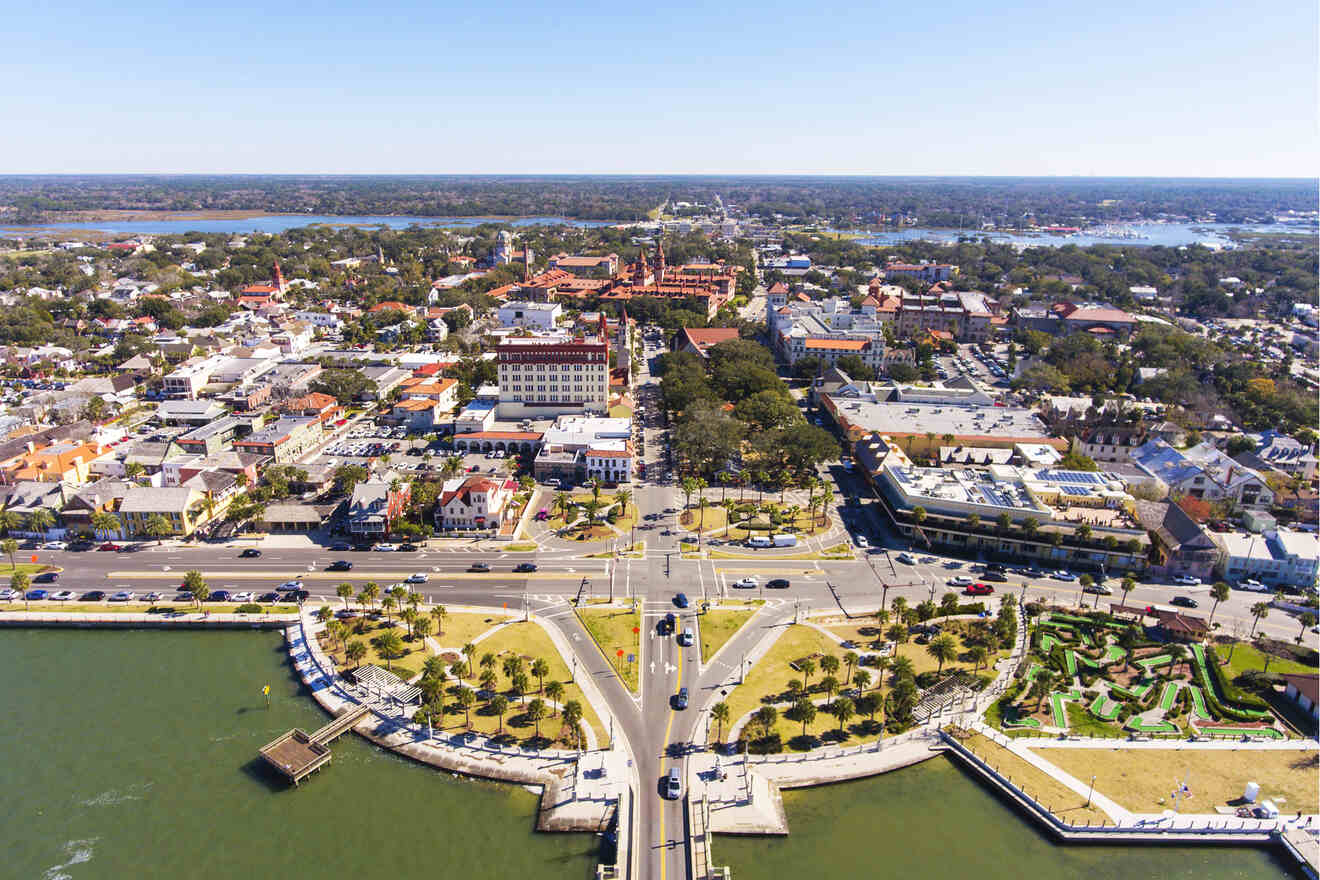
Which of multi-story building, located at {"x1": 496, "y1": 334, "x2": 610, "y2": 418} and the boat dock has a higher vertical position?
multi-story building, located at {"x1": 496, "y1": 334, "x2": 610, "y2": 418}

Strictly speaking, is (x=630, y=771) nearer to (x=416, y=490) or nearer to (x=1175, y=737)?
(x=1175, y=737)

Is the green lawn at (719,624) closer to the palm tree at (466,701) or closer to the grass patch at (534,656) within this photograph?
the grass patch at (534,656)

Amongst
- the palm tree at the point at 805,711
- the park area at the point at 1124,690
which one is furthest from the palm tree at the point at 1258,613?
the palm tree at the point at 805,711

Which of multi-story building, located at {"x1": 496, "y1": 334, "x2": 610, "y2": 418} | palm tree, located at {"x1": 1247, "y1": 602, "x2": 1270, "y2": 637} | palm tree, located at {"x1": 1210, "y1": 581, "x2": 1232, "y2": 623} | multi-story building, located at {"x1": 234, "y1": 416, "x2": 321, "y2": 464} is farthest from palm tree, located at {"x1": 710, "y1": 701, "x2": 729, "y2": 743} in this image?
multi-story building, located at {"x1": 234, "y1": 416, "x2": 321, "y2": 464}

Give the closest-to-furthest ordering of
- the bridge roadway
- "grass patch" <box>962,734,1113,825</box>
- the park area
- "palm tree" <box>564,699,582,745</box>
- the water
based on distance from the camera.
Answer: the water < "grass patch" <box>962,734,1113,825</box> < "palm tree" <box>564,699,582,745</box> < the park area < the bridge roadway

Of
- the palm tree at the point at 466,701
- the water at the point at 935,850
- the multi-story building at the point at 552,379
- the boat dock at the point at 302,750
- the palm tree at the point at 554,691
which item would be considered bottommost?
the water at the point at 935,850

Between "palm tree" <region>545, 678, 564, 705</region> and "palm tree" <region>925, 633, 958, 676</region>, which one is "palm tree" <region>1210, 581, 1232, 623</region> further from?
"palm tree" <region>545, 678, 564, 705</region>
